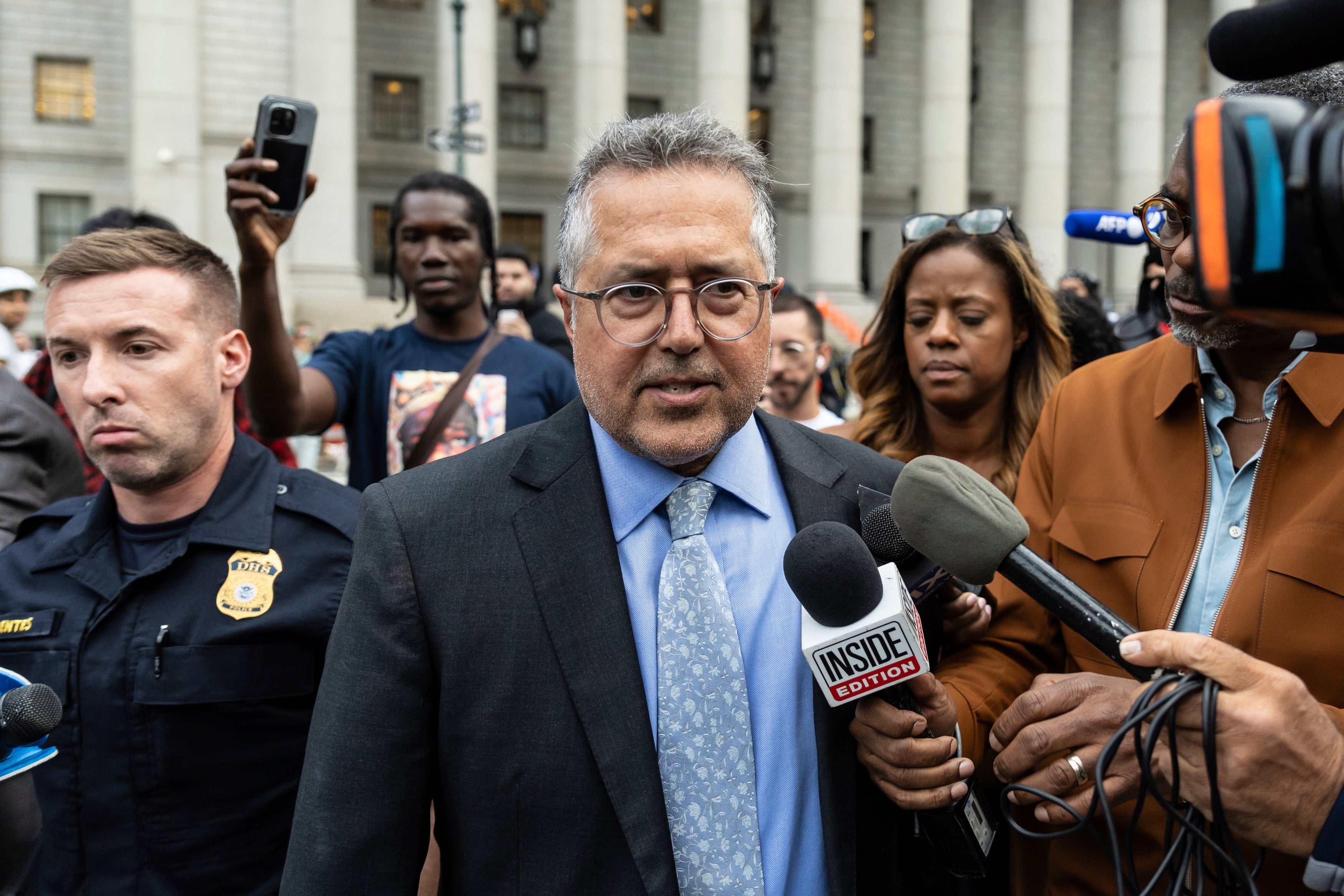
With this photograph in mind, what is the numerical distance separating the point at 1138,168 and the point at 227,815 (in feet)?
127

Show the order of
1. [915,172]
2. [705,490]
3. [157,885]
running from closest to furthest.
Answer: [705,490], [157,885], [915,172]

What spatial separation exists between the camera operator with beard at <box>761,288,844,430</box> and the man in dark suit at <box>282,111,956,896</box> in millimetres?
3668

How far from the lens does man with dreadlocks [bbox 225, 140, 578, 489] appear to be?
3969 millimetres

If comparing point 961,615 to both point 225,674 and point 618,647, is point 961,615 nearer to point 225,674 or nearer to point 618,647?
point 618,647

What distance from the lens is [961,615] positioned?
2.26m

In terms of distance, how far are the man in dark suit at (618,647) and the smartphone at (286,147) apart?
199 cm

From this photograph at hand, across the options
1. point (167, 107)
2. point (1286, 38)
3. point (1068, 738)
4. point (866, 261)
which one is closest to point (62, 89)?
point (167, 107)

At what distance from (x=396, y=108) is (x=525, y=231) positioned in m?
5.72

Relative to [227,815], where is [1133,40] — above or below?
above

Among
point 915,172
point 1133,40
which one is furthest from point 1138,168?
point 915,172

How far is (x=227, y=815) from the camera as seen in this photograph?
2574mm

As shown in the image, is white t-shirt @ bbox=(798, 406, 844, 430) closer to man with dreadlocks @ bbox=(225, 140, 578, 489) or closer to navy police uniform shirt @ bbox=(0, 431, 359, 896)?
man with dreadlocks @ bbox=(225, 140, 578, 489)

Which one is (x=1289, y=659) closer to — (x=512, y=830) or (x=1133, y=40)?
(x=512, y=830)

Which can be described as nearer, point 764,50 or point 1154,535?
point 1154,535
